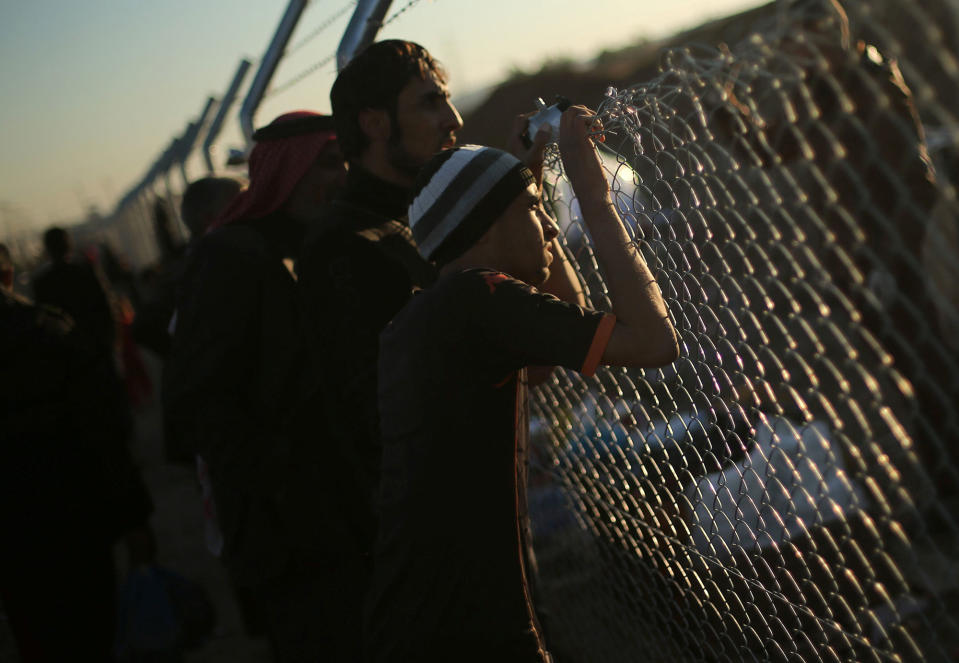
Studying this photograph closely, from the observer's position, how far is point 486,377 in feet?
5.50

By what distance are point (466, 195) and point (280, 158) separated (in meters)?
1.28

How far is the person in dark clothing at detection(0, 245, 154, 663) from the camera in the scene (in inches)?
137

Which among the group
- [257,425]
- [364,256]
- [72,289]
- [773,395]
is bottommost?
[773,395]

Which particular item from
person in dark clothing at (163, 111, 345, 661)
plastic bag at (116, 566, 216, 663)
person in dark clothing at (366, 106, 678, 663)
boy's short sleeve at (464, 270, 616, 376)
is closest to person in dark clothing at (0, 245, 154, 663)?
plastic bag at (116, 566, 216, 663)

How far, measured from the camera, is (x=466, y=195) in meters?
1.70

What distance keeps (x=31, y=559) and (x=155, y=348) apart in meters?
1.30

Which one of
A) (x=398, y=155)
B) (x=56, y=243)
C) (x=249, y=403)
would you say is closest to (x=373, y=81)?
(x=398, y=155)

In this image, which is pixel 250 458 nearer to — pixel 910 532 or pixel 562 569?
pixel 562 569

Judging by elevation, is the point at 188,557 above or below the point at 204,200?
below

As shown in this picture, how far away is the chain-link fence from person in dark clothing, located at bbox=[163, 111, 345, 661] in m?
0.75

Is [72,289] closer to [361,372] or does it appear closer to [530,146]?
[361,372]

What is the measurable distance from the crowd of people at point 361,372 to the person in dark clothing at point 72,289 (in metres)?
→ 3.19

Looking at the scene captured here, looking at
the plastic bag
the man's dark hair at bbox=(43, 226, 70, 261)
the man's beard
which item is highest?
the man's dark hair at bbox=(43, 226, 70, 261)

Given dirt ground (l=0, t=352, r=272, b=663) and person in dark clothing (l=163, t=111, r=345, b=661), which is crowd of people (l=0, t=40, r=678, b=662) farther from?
dirt ground (l=0, t=352, r=272, b=663)
